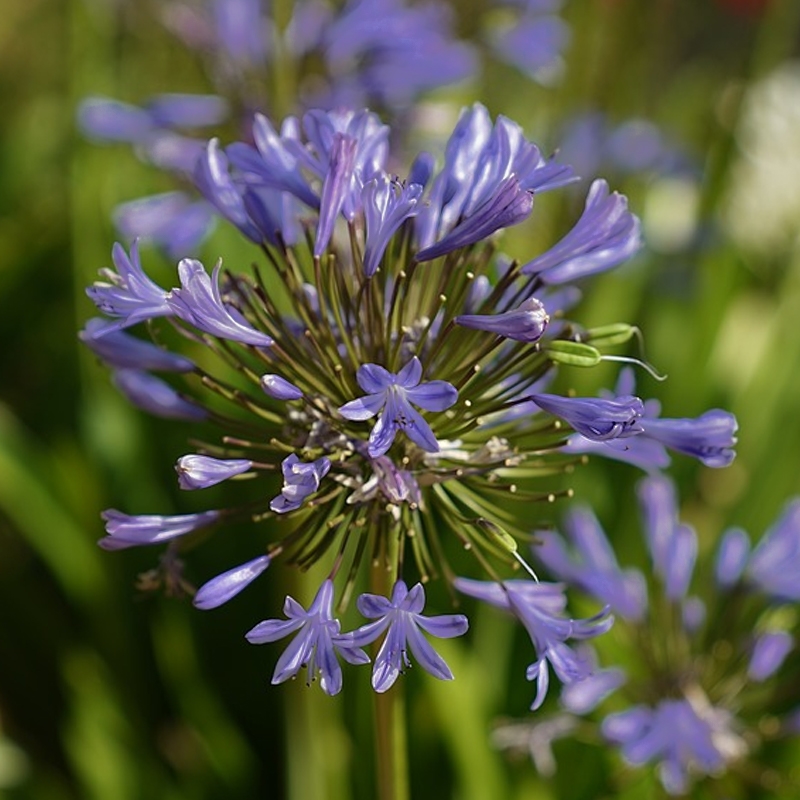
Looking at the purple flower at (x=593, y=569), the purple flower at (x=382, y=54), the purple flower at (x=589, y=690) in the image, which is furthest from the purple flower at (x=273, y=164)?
the purple flower at (x=382, y=54)

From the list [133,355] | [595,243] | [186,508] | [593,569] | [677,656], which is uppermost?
[595,243]

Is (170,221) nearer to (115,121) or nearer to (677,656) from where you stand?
(115,121)

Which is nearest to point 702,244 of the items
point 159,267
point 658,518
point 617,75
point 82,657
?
point 617,75

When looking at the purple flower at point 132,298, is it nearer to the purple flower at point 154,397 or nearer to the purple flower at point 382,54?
the purple flower at point 154,397

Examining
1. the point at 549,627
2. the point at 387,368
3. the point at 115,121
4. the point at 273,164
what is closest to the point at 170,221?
the point at 115,121

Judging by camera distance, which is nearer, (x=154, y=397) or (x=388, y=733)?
(x=388, y=733)

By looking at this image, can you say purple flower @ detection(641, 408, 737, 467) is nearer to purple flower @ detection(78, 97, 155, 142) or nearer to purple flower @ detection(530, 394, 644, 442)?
purple flower @ detection(530, 394, 644, 442)

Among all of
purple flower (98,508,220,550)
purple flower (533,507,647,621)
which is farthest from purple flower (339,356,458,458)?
purple flower (533,507,647,621)
